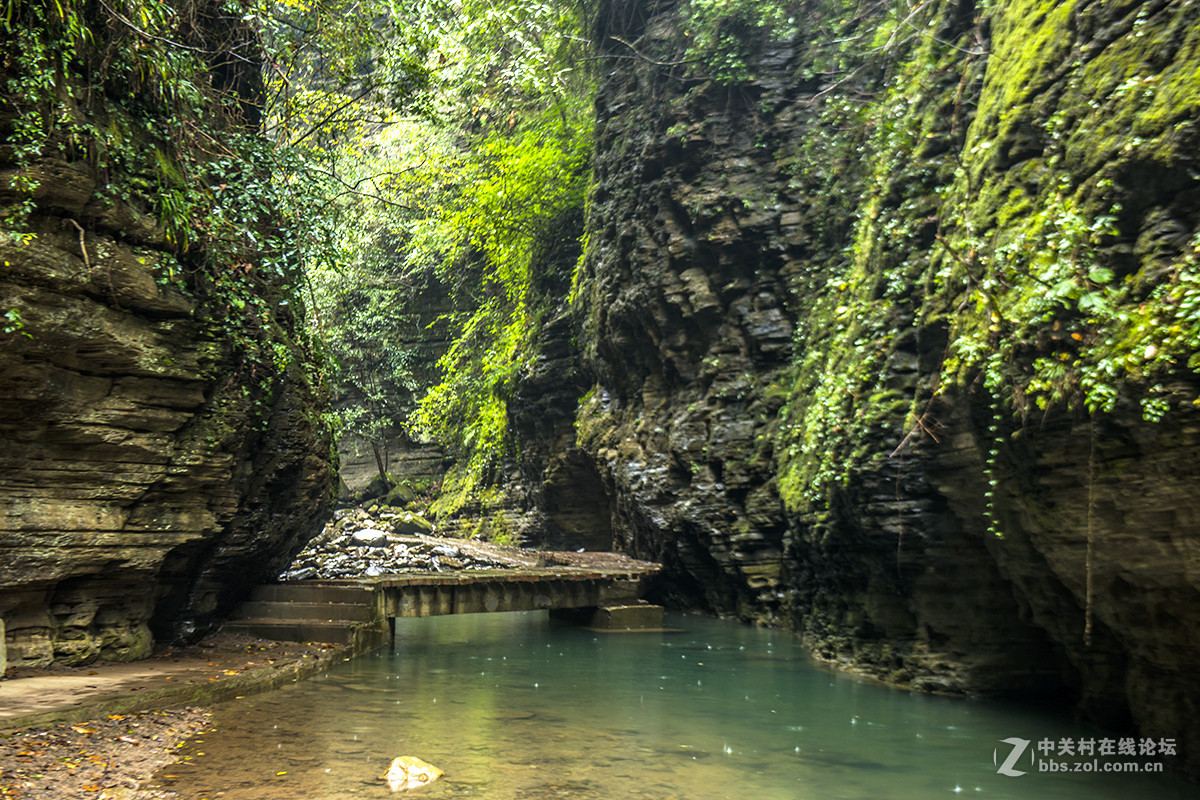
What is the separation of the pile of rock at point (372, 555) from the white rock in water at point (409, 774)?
760 centimetres

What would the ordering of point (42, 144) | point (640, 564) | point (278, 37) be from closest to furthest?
1. point (42, 144)
2. point (278, 37)
3. point (640, 564)

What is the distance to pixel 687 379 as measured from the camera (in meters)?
15.4

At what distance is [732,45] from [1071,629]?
11535 millimetres

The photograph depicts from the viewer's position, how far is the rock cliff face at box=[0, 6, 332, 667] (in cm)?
692

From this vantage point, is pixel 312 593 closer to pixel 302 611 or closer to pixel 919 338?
pixel 302 611

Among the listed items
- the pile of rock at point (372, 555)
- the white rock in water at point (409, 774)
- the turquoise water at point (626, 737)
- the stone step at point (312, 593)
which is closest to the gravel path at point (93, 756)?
the turquoise water at point (626, 737)

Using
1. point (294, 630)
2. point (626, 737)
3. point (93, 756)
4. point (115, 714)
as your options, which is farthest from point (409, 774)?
point (294, 630)

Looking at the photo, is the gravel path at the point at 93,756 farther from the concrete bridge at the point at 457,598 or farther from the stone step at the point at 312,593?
the stone step at the point at 312,593

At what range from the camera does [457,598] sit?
12.4 metres

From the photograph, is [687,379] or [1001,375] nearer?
[1001,375]

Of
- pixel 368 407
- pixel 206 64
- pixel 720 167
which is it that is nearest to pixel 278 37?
pixel 206 64

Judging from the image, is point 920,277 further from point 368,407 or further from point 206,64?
point 368,407

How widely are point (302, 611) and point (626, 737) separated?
555 cm

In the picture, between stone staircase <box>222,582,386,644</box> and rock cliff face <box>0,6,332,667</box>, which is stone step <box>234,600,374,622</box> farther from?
rock cliff face <box>0,6,332,667</box>
